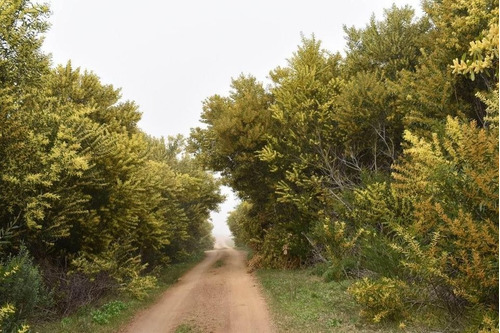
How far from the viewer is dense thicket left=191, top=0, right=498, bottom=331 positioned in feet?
19.0

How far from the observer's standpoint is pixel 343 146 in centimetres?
1561

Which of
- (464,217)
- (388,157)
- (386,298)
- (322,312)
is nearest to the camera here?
(464,217)

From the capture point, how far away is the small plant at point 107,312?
950 cm

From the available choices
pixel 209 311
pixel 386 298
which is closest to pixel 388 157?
pixel 386 298

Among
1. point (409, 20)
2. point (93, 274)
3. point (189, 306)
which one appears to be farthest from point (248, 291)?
point (409, 20)

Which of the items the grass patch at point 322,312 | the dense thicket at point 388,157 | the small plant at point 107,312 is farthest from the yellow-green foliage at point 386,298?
the small plant at point 107,312

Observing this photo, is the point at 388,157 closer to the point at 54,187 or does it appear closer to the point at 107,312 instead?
the point at 107,312

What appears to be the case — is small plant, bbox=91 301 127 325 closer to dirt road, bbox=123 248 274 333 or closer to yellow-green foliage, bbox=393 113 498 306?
dirt road, bbox=123 248 274 333

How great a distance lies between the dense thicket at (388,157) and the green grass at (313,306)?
65cm

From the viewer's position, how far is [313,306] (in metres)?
9.75

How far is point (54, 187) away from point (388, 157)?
41.2 feet

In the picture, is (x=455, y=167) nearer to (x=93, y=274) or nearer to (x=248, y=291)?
(x=248, y=291)

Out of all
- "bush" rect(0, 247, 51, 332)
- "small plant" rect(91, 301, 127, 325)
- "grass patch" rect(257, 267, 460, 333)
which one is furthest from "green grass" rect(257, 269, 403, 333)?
"bush" rect(0, 247, 51, 332)

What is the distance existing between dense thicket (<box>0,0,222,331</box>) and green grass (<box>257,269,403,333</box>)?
455 centimetres
